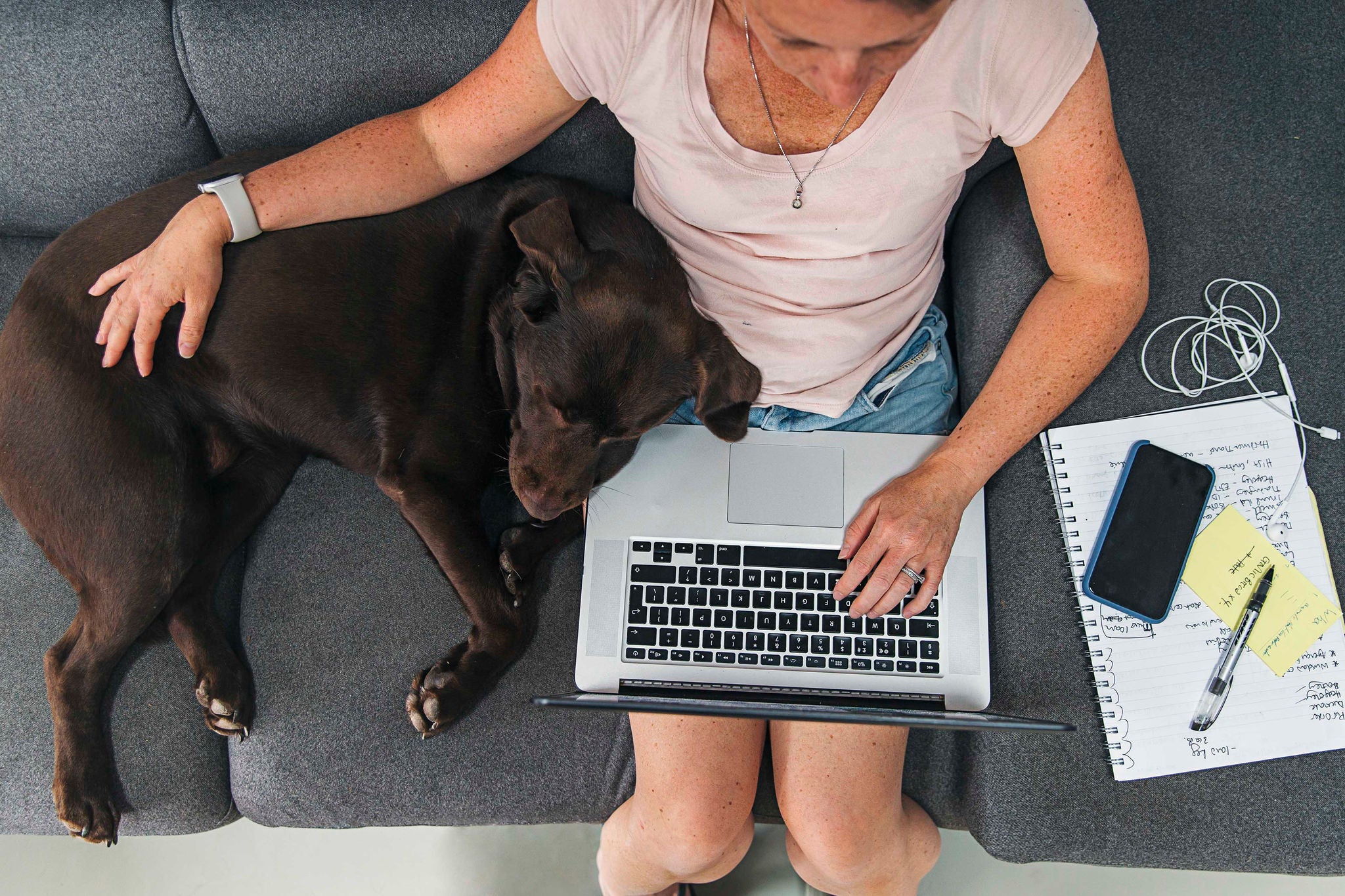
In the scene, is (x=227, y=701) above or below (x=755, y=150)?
below

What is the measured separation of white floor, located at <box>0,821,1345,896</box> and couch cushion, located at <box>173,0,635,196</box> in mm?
1603

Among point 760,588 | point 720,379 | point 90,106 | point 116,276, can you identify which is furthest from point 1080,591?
point 90,106

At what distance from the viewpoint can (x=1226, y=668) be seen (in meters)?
1.27

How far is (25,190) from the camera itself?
1.52 meters

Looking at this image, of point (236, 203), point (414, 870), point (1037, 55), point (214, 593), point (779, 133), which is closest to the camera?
point (1037, 55)

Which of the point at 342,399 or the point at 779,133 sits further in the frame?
the point at 342,399

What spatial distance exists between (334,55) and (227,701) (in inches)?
46.0

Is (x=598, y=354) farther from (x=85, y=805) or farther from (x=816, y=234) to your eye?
(x=85, y=805)

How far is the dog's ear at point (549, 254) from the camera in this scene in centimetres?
119

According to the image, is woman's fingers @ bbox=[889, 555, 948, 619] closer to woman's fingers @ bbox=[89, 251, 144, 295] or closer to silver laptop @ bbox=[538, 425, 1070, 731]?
silver laptop @ bbox=[538, 425, 1070, 731]

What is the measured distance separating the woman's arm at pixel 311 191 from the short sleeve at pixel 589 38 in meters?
0.10

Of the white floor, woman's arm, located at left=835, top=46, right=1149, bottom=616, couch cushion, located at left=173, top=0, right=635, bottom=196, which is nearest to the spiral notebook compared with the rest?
woman's arm, located at left=835, top=46, right=1149, bottom=616

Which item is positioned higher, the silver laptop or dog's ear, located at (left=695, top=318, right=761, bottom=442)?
dog's ear, located at (left=695, top=318, right=761, bottom=442)

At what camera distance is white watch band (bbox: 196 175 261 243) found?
1259 millimetres
